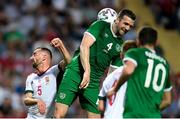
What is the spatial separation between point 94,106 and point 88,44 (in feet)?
2.93

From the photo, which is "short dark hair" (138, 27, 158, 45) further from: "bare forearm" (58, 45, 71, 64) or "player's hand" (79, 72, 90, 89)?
"bare forearm" (58, 45, 71, 64)

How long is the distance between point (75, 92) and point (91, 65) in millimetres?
422

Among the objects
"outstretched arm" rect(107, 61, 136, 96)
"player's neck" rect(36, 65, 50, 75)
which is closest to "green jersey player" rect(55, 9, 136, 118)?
"player's neck" rect(36, 65, 50, 75)

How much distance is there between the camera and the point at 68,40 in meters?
18.1

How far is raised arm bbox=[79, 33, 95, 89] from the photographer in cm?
1021

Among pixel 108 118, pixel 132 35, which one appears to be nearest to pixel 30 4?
pixel 132 35

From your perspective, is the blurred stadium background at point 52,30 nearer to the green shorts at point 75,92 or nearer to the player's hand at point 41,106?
the green shorts at point 75,92

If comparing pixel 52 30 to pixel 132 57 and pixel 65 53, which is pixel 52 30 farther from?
pixel 132 57

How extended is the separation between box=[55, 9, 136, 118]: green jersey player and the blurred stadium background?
4685 millimetres

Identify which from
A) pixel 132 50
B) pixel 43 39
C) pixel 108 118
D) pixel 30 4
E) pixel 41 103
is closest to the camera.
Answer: pixel 132 50

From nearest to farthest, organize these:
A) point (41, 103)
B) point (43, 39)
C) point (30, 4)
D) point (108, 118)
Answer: point (108, 118) < point (41, 103) < point (43, 39) < point (30, 4)

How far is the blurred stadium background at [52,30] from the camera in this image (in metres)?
16.2

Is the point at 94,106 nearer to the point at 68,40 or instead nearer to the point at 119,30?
the point at 119,30

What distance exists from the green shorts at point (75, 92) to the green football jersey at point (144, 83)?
5.85 feet
